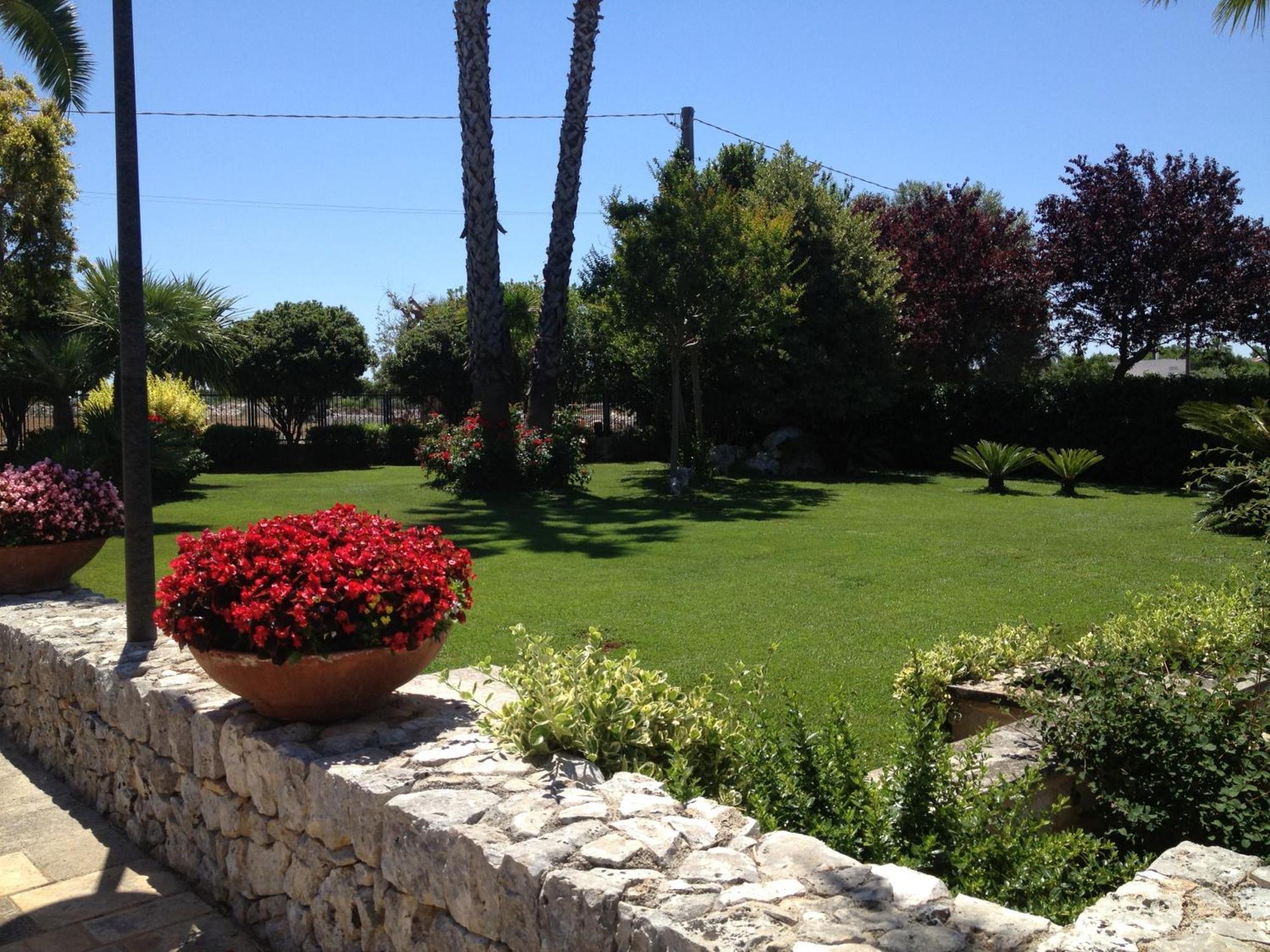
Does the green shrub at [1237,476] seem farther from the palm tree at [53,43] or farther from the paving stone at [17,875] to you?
the palm tree at [53,43]

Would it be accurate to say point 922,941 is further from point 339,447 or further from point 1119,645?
point 339,447

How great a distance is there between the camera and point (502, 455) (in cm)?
1623

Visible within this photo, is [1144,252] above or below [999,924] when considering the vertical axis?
above

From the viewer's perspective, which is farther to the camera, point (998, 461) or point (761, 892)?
point (998, 461)

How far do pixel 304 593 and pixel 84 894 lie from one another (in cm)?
170

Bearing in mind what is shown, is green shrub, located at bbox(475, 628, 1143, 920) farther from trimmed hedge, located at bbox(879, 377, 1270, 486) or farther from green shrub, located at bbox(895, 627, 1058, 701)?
trimmed hedge, located at bbox(879, 377, 1270, 486)

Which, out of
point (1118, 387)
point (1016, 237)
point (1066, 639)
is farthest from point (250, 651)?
point (1016, 237)

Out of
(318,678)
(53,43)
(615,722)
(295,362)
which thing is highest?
(53,43)

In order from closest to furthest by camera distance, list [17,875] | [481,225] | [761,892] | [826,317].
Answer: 1. [761,892]
2. [17,875]
3. [481,225]
4. [826,317]

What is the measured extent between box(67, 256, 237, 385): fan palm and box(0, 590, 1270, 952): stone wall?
10852 millimetres

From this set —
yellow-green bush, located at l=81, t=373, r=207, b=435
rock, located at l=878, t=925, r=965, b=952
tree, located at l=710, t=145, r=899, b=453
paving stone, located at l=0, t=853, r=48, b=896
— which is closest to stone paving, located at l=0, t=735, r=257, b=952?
paving stone, located at l=0, t=853, r=48, b=896

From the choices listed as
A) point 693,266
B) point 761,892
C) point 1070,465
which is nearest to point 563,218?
point 693,266

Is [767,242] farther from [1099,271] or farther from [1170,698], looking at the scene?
[1170,698]

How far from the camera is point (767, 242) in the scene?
1639 cm
